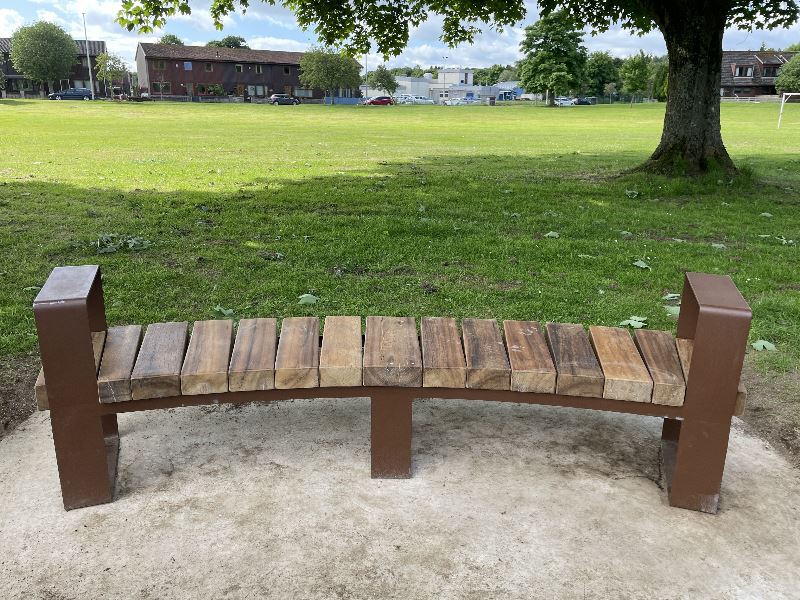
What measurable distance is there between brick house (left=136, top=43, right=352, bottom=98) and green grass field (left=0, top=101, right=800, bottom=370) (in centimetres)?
7625

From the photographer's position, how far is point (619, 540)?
2672mm

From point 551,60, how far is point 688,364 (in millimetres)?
69996

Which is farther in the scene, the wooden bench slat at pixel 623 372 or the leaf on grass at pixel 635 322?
the leaf on grass at pixel 635 322

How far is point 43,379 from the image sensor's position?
270 cm

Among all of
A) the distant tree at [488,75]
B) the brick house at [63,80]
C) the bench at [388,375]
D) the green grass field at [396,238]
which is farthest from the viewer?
the distant tree at [488,75]

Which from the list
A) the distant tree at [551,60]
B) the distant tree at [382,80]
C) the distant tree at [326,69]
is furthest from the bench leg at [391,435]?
the distant tree at [382,80]

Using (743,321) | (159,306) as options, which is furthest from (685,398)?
(159,306)

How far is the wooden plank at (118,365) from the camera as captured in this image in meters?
2.70

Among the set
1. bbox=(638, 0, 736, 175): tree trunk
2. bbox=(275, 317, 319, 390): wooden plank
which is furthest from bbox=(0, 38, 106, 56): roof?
bbox=(275, 317, 319, 390): wooden plank

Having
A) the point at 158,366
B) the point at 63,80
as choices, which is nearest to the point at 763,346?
the point at 158,366

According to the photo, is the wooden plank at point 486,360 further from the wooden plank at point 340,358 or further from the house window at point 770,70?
the house window at point 770,70

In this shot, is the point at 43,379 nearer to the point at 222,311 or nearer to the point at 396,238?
the point at 222,311

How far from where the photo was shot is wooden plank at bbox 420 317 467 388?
2.81 m

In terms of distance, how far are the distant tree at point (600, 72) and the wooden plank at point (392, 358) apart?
95.6 meters
